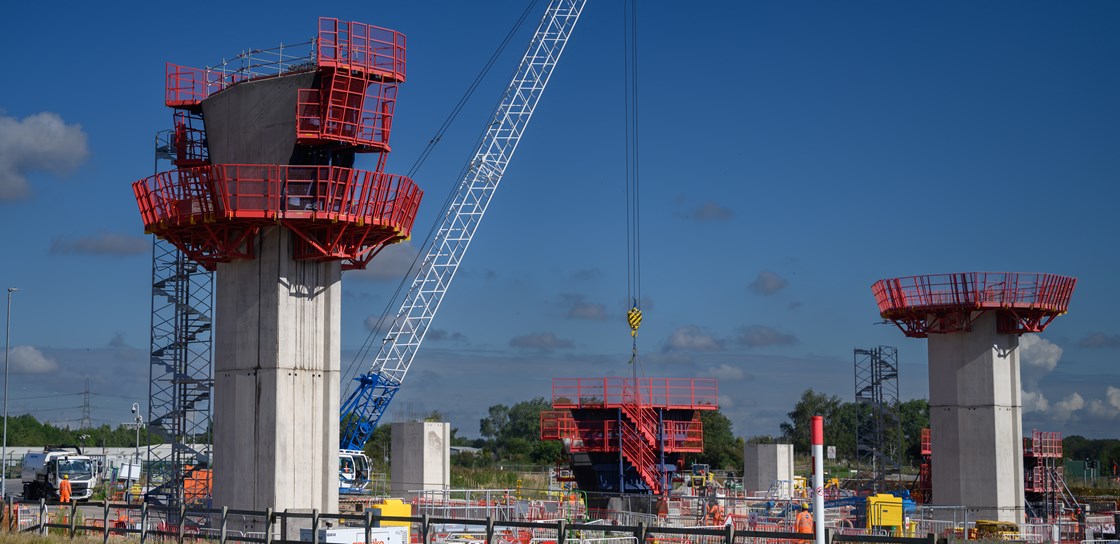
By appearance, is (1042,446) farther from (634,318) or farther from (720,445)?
(720,445)

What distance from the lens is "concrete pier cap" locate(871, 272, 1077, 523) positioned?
146 feet

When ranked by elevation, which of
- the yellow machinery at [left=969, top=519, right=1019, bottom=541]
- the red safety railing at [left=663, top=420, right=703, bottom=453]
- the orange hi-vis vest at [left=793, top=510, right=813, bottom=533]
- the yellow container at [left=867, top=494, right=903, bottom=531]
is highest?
the red safety railing at [left=663, top=420, right=703, bottom=453]

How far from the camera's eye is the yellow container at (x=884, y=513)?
36531 millimetres

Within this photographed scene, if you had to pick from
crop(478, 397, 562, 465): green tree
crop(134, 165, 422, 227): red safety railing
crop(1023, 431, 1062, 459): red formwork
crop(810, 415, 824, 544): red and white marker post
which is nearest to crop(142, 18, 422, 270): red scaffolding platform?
crop(134, 165, 422, 227): red safety railing

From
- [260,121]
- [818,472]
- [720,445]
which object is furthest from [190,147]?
[720,445]

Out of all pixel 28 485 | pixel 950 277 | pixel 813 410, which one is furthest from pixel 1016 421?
pixel 813 410

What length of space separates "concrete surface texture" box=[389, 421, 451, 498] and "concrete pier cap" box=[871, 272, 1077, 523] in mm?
18685

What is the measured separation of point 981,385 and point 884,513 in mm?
10009

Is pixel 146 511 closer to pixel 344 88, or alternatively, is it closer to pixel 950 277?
pixel 344 88

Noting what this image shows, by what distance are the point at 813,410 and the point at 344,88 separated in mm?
135951

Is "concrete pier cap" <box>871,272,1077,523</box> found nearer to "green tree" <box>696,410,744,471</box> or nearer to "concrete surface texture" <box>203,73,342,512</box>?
"concrete surface texture" <box>203,73,342,512</box>

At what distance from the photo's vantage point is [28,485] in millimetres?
64062

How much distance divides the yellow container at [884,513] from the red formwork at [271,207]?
54.6 ft

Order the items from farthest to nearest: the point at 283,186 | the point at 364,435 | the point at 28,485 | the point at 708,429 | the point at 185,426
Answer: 1. the point at 708,429
2. the point at 364,435
3. the point at 28,485
4. the point at 185,426
5. the point at 283,186
